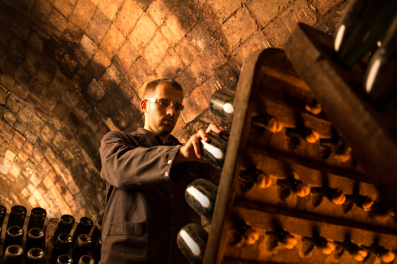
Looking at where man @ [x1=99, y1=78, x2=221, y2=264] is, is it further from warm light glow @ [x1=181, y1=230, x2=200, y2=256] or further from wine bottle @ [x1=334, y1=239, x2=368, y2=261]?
wine bottle @ [x1=334, y1=239, x2=368, y2=261]

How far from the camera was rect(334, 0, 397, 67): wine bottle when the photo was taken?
577 mm

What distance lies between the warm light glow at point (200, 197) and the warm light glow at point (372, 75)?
72 centimetres

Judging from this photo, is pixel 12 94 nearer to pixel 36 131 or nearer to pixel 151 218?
pixel 36 131

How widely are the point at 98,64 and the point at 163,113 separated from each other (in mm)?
1655

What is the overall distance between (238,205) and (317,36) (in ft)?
2.01

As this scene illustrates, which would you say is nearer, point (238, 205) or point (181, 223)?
point (238, 205)

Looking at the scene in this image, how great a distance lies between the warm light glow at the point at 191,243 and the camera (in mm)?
1038

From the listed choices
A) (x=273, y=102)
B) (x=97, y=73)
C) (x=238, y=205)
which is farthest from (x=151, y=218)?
(x=97, y=73)

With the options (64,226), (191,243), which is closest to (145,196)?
(191,243)

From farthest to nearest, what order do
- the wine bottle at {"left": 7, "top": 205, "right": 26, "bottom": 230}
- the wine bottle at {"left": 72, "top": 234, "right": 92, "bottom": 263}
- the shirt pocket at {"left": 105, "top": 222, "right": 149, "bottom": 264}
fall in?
the wine bottle at {"left": 7, "top": 205, "right": 26, "bottom": 230}
the wine bottle at {"left": 72, "top": 234, "right": 92, "bottom": 263}
the shirt pocket at {"left": 105, "top": 222, "right": 149, "bottom": 264}

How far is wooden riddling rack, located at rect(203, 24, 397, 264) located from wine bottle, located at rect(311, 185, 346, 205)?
22 millimetres

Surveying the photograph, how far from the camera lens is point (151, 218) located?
5.32 feet

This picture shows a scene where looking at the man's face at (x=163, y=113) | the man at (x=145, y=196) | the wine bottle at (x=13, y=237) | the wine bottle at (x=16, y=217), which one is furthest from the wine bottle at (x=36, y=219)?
the man's face at (x=163, y=113)

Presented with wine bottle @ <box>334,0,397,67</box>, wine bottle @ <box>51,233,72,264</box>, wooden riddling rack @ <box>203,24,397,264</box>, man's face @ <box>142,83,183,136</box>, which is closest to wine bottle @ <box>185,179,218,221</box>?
wooden riddling rack @ <box>203,24,397,264</box>
